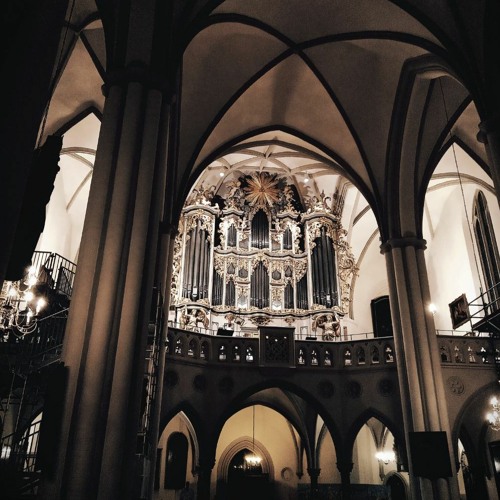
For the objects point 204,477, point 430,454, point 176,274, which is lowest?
point 204,477

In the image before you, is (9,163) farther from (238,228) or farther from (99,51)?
(238,228)

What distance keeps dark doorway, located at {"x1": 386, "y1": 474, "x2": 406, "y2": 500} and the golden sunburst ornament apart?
464 inches

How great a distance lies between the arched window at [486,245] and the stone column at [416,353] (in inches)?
165

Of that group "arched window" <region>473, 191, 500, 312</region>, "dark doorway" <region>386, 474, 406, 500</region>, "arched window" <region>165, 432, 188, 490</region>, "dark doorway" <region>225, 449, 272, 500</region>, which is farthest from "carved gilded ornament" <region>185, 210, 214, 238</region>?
"dark doorway" <region>386, 474, 406, 500</region>

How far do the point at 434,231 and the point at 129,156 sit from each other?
17.1 metres

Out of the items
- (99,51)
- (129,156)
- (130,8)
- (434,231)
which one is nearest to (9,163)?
(129,156)

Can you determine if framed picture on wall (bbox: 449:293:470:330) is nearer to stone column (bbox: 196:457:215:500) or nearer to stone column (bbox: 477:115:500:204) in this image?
stone column (bbox: 477:115:500:204)

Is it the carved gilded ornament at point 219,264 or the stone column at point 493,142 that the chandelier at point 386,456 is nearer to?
the carved gilded ornament at point 219,264

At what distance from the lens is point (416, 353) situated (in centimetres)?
1328

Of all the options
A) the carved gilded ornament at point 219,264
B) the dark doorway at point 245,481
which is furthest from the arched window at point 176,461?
the carved gilded ornament at point 219,264

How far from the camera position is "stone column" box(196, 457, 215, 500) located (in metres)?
13.9

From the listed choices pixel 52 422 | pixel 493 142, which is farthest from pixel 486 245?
pixel 52 422

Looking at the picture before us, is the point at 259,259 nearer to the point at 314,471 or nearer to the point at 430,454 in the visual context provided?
the point at 314,471

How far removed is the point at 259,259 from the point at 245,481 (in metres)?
8.39
